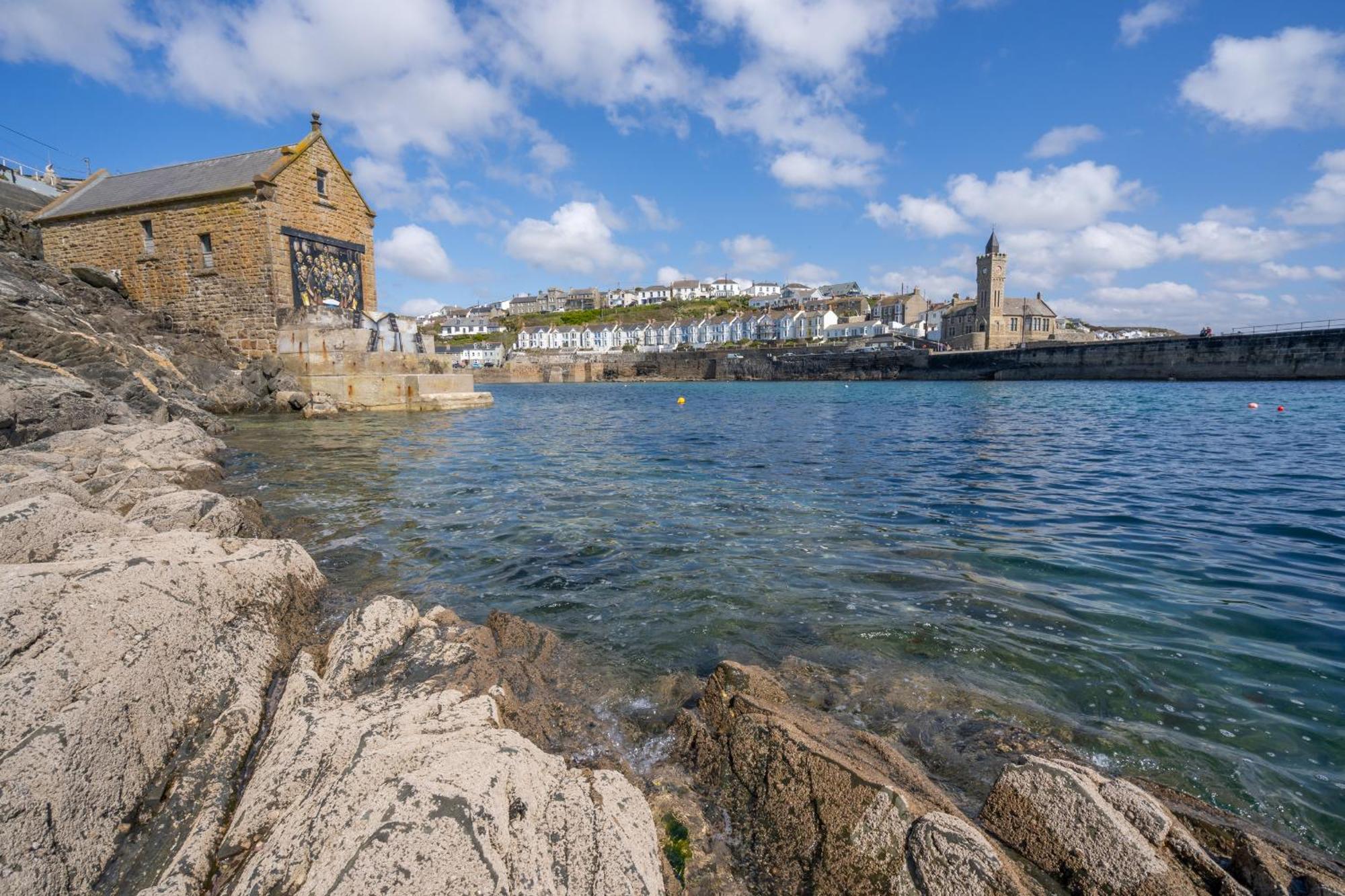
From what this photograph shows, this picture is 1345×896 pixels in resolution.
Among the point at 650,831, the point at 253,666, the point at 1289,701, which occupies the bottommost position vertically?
the point at 1289,701

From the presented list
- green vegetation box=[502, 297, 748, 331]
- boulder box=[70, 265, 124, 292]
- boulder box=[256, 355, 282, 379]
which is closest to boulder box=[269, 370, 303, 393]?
boulder box=[256, 355, 282, 379]

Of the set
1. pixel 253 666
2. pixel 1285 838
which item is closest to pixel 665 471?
pixel 253 666

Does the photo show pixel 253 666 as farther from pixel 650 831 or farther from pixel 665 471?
pixel 665 471

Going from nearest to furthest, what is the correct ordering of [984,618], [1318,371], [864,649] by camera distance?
[864,649] → [984,618] → [1318,371]

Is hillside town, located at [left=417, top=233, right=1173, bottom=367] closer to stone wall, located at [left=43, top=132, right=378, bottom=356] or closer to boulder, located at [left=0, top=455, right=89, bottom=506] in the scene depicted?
stone wall, located at [left=43, top=132, right=378, bottom=356]

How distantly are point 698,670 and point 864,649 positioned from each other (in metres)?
1.29

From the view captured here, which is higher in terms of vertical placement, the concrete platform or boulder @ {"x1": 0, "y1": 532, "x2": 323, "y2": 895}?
the concrete platform

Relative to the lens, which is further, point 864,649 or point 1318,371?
point 1318,371

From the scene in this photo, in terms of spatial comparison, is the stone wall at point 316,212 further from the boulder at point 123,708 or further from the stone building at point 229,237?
the boulder at point 123,708

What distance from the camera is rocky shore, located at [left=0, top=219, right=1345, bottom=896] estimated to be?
2.02m

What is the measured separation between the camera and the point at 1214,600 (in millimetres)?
5629

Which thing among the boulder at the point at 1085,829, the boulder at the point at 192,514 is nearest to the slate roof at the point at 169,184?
the boulder at the point at 192,514

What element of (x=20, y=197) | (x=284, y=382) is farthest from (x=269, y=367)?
(x=20, y=197)

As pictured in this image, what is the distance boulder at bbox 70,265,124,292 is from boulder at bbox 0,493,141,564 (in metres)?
25.0
